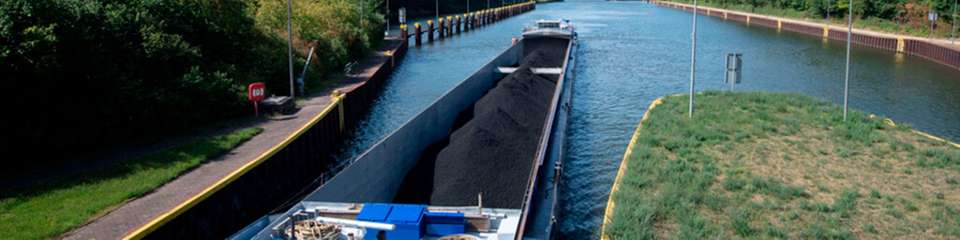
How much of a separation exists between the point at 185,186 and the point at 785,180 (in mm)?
11281

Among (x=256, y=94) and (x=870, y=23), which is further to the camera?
(x=870, y=23)

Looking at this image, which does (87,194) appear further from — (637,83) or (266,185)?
(637,83)

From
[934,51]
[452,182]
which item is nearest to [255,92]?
[452,182]

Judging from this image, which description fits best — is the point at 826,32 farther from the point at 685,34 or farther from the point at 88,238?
the point at 88,238

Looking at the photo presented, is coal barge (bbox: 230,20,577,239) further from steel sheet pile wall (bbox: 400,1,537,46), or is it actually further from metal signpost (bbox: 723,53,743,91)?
steel sheet pile wall (bbox: 400,1,537,46)

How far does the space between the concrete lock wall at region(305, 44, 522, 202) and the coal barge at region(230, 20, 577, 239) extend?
0.02 m

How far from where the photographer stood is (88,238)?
37.9ft

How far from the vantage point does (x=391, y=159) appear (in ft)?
55.0

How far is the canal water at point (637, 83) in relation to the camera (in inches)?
835

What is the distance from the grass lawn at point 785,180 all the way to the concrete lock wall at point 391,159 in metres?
4.68

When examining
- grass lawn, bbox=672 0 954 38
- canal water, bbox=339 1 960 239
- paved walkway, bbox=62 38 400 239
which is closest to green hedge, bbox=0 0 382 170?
paved walkway, bbox=62 38 400 239

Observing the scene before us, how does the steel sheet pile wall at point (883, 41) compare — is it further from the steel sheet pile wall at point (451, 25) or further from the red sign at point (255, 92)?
the red sign at point (255, 92)

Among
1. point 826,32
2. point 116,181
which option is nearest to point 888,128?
point 116,181

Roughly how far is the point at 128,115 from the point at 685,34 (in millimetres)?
56276
